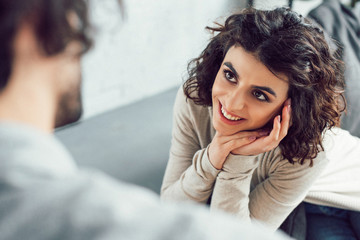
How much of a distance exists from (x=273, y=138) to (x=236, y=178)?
0.56 feet

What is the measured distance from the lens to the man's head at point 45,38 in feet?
0.94

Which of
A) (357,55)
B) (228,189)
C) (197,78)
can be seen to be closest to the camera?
(228,189)

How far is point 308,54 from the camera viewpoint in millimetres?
832

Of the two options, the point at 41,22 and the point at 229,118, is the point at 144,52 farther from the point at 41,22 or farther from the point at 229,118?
the point at 41,22

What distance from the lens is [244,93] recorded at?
0.87 meters

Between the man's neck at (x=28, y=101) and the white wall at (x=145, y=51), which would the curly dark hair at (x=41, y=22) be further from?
the white wall at (x=145, y=51)

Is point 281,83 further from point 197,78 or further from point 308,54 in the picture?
point 197,78

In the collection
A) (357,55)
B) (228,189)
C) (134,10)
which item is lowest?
(228,189)

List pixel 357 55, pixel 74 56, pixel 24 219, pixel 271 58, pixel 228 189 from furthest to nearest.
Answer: pixel 357 55
pixel 228 189
pixel 271 58
pixel 74 56
pixel 24 219

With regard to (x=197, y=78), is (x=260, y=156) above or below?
below

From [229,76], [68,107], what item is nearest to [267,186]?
[229,76]

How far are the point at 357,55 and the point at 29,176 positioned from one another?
1.75 meters

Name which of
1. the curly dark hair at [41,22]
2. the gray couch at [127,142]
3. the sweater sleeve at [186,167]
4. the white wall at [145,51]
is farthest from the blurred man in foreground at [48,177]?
the white wall at [145,51]

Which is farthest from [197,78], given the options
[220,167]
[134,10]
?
[134,10]
